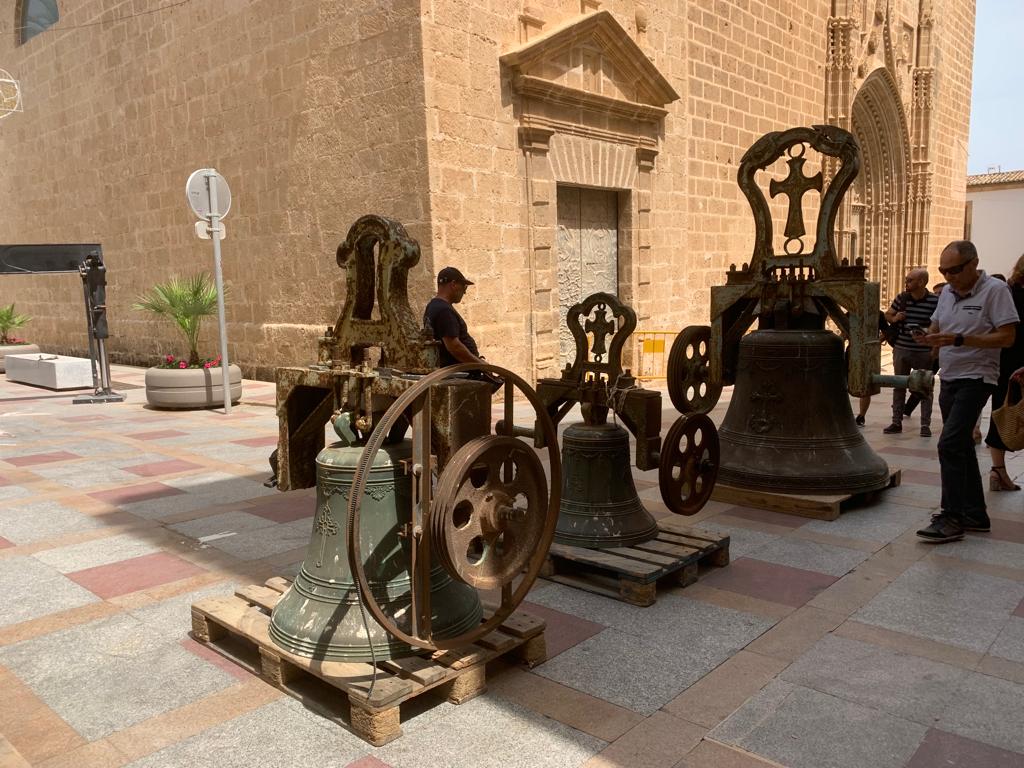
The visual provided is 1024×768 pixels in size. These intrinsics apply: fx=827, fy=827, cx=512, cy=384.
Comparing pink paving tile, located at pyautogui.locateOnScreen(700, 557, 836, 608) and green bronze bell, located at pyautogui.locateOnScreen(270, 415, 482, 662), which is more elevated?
green bronze bell, located at pyautogui.locateOnScreen(270, 415, 482, 662)

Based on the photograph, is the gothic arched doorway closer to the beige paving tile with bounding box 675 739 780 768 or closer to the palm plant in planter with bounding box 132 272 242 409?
the palm plant in planter with bounding box 132 272 242 409

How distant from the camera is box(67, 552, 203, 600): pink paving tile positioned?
166 inches

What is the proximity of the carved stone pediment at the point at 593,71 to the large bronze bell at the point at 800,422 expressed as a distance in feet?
20.0

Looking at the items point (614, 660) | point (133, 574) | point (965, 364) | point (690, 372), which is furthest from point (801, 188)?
point (133, 574)

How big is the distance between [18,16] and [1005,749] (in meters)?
22.8

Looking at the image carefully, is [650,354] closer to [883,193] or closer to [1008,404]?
[1008,404]

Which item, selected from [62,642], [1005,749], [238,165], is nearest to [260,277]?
[238,165]

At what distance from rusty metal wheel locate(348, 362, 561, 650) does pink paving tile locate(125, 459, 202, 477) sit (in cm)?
435

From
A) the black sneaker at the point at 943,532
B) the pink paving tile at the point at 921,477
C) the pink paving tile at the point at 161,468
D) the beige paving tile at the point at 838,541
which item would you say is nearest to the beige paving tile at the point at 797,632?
the beige paving tile at the point at 838,541

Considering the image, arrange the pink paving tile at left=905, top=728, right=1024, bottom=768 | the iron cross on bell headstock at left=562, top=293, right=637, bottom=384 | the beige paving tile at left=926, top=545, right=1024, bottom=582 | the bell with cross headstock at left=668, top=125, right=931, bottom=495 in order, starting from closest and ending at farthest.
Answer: the pink paving tile at left=905, top=728, right=1024, bottom=768 → the beige paving tile at left=926, top=545, right=1024, bottom=582 → the iron cross on bell headstock at left=562, top=293, right=637, bottom=384 → the bell with cross headstock at left=668, top=125, right=931, bottom=495

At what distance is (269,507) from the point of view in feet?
18.6

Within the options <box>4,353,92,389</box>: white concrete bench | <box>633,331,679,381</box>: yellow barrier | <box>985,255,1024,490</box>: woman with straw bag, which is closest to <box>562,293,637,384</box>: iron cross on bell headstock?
<box>985,255,1024,490</box>: woman with straw bag

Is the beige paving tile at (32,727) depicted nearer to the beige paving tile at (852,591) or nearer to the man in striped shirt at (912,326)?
the beige paving tile at (852,591)

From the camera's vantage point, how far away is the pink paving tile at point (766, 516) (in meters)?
5.21
